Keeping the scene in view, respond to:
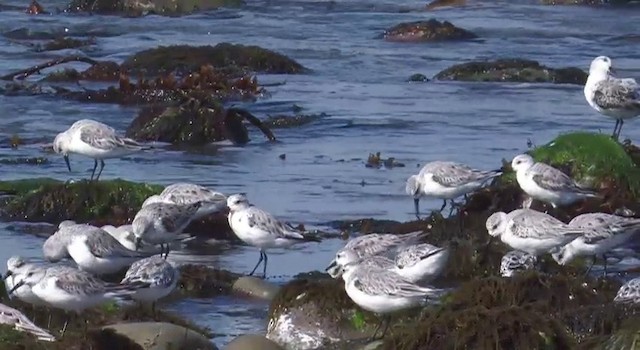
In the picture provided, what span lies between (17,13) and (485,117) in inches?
511

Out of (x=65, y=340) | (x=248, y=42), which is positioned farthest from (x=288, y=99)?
(x=65, y=340)

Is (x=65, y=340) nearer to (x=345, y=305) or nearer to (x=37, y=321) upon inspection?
(x=37, y=321)

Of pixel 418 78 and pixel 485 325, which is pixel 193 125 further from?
pixel 485 325

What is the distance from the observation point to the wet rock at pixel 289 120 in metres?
16.8

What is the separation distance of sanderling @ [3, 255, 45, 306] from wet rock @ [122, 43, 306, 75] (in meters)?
11.3

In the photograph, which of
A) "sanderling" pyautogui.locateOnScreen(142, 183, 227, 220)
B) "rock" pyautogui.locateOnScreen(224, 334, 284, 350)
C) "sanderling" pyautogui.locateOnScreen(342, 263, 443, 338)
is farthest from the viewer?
"sanderling" pyautogui.locateOnScreen(142, 183, 227, 220)

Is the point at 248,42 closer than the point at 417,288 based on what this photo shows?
No

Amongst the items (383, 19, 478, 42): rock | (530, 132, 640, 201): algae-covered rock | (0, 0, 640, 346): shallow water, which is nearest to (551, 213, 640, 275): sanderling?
(530, 132, 640, 201): algae-covered rock

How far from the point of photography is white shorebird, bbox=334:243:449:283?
9414 mm

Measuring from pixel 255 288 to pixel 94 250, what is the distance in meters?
1.02

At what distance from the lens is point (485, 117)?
56.9 ft

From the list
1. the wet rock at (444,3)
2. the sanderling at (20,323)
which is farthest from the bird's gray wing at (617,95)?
the wet rock at (444,3)

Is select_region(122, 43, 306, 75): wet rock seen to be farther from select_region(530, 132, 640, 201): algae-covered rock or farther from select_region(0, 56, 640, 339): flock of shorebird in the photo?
select_region(530, 132, 640, 201): algae-covered rock

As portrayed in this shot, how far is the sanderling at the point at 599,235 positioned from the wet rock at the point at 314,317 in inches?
71.2
